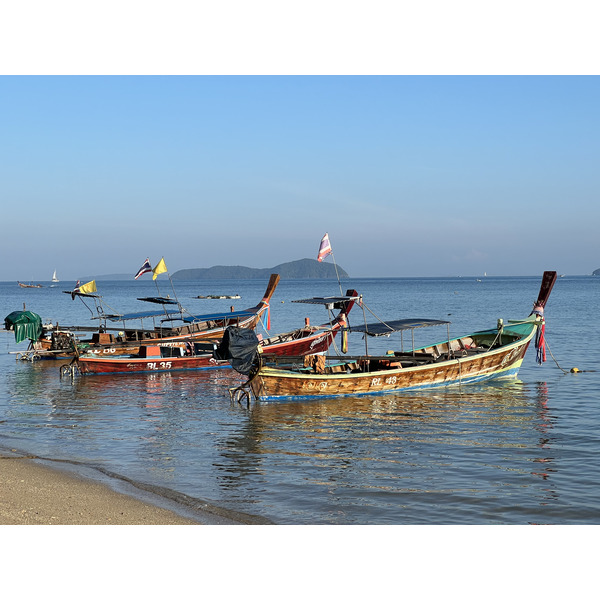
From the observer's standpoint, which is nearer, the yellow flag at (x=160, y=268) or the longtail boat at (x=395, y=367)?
the longtail boat at (x=395, y=367)

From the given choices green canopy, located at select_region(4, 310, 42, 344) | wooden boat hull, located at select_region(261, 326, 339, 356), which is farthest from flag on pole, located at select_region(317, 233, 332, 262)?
green canopy, located at select_region(4, 310, 42, 344)

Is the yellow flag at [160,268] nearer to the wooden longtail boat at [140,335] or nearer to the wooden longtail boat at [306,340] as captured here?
the wooden longtail boat at [140,335]

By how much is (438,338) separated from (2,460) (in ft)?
114

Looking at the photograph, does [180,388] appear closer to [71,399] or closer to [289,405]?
[71,399]

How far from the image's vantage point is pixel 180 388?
2642 centimetres

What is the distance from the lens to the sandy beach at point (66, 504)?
998 centimetres

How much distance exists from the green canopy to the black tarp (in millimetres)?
16278

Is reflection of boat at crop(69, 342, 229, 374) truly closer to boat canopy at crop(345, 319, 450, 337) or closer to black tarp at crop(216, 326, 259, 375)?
boat canopy at crop(345, 319, 450, 337)

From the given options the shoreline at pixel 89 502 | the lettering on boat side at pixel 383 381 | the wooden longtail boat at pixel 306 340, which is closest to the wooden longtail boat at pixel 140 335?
the wooden longtail boat at pixel 306 340

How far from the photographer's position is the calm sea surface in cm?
1184

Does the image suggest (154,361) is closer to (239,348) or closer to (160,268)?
(160,268)

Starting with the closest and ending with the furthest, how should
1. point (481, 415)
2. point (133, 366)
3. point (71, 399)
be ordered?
point (481, 415) < point (71, 399) < point (133, 366)

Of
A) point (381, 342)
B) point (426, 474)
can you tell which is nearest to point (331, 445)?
point (426, 474)

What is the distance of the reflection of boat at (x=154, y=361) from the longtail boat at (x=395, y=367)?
16.6 feet
